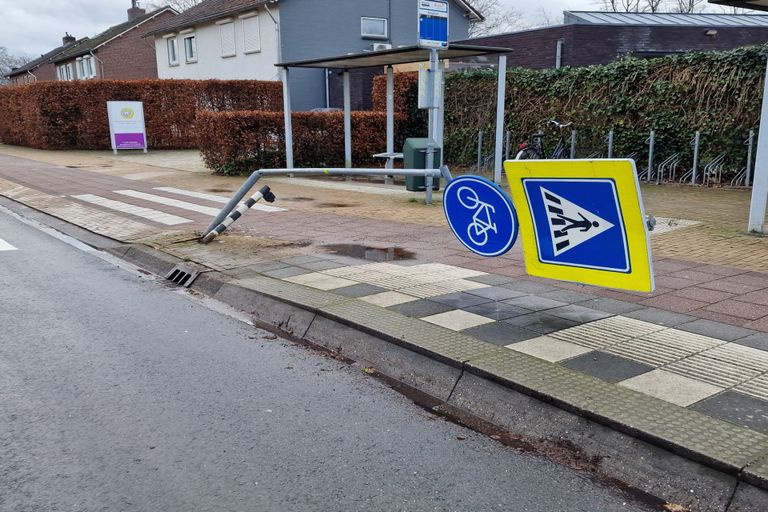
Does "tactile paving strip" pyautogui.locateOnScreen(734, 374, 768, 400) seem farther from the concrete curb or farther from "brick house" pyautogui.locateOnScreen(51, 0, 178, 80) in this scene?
"brick house" pyautogui.locateOnScreen(51, 0, 178, 80)

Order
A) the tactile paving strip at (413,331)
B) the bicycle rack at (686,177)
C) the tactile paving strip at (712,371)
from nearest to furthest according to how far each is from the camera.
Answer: the tactile paving strip at (712,371) → the tactile paving strip at (413,331) → the bicycle rack at (686,177)

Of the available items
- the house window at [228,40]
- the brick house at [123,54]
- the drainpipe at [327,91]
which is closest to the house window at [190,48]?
the house window at [228,40]

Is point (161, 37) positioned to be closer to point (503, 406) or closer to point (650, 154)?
point (650, 154)

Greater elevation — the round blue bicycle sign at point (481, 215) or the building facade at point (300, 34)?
the building facade at point (300, 34)

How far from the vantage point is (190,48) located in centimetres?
3581

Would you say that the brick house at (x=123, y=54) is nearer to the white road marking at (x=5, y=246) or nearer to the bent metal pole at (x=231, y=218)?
the white road marking at (x=5, y=246)

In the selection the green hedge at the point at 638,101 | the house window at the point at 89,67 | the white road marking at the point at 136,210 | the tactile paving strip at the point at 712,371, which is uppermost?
the house window at the point at 89,67

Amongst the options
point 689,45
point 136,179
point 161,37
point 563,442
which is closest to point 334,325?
point 563,442

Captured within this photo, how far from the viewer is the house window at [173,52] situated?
37.0m

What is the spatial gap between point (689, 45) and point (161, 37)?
91.6 feet

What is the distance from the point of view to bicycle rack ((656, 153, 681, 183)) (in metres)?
13.7

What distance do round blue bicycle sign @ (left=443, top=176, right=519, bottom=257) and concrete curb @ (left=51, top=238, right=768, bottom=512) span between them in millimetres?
917

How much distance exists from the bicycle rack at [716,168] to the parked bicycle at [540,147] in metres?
3.30

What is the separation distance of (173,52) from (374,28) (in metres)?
13.1
